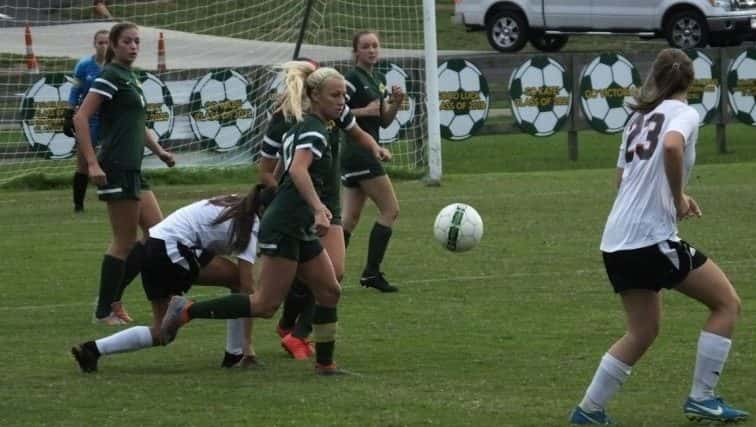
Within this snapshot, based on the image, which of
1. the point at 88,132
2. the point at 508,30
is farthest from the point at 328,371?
the point at 508,30

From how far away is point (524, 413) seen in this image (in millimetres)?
7520

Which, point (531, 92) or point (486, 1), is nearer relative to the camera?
point (531, 92)

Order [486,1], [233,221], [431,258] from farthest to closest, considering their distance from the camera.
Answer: [486,1] < [431,258] < [233,221]

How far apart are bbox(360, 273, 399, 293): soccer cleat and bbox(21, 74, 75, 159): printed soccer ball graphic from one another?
9.70 meters

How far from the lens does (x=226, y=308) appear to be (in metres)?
8.22

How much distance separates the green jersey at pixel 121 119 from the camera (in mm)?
10367

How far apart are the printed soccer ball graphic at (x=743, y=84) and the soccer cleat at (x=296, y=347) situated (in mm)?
16206

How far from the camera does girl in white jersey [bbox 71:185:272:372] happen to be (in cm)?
857

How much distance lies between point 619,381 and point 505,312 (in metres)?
Answer: 3.71

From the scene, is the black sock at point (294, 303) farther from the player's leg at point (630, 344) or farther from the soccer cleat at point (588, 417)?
the player's leg at point (630, 344)

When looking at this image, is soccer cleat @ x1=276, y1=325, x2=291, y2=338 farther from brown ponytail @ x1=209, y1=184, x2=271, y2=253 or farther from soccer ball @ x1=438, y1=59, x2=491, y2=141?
soccer ball @ x1=438, y1=59, x2=491, y2=141

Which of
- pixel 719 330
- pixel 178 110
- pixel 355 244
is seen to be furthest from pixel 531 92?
pixel 719 330

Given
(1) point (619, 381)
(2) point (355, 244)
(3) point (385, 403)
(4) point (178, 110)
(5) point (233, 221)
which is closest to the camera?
(1) point (619, 381)

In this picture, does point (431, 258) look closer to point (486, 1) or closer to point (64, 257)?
point (64, 257)
